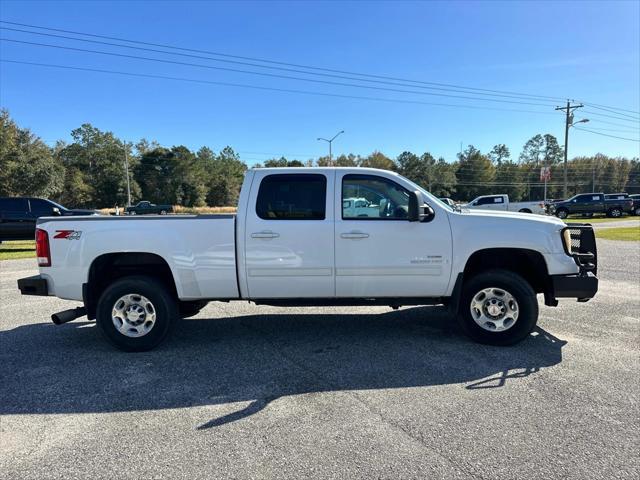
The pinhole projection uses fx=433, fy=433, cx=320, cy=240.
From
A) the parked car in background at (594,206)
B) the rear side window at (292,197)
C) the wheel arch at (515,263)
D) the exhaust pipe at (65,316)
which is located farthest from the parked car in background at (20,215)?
the parked car in background at (594,206)

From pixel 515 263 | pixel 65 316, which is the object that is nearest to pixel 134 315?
pixel 65 316

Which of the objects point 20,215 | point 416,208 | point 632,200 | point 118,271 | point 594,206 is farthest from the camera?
point 632,200

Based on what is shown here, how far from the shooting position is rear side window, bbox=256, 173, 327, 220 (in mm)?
4828

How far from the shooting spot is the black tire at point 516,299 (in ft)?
15.6

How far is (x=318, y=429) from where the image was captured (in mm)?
3205

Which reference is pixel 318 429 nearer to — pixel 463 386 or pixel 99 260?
pixel 463 386

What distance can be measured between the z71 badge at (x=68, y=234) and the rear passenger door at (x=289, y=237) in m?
1.86

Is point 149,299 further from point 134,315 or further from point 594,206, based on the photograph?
point 594,206

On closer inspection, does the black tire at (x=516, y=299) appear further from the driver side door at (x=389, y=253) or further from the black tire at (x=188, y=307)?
the black tire at (x=188, y=307)

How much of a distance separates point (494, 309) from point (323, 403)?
2.39 m

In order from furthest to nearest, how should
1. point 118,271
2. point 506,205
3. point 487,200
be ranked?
point 487,200
point 506,205
point 118,271

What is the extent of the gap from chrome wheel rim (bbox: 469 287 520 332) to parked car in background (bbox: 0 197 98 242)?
15.4 metres

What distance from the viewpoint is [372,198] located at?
16.2 ft

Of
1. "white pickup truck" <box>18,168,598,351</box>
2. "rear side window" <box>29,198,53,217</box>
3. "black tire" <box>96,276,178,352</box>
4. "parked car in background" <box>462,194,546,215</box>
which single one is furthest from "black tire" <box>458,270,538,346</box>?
"parked car in background" <box>462,194,546,215</box>
